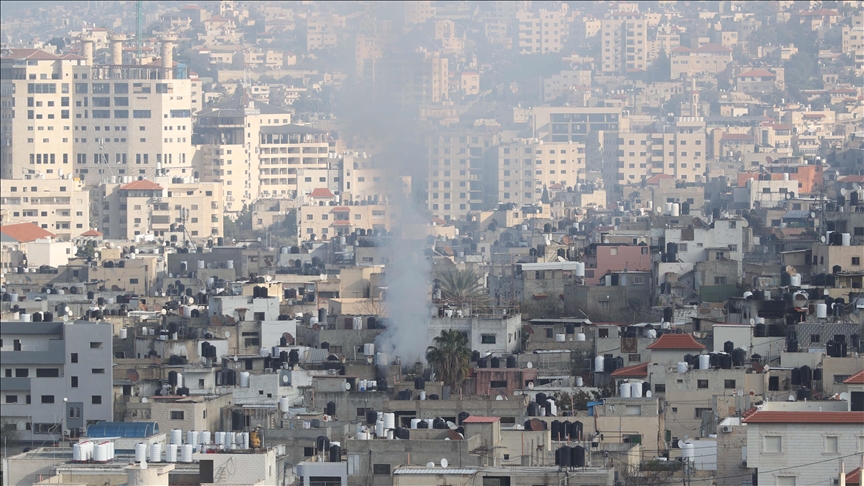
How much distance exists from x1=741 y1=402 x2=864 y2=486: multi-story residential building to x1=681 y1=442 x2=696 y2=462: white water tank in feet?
13.0

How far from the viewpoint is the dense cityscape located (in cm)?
3059

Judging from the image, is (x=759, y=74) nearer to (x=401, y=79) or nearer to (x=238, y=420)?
(x=401, y=79)

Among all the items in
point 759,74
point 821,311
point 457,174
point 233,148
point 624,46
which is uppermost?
point 624,46

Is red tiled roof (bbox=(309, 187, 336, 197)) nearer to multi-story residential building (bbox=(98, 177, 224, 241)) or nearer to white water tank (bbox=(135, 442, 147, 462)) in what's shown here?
multi-story residential building (bbox=(98, 177, 224, 241))

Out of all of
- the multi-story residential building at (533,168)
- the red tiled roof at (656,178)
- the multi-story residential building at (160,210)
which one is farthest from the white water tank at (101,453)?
the red tiled roof at (656,178)

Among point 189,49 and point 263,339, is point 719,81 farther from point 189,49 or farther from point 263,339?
point 263,339

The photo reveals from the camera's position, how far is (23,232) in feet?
303

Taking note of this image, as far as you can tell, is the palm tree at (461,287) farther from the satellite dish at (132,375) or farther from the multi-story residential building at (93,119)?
the multi-story residential building at (93,119)

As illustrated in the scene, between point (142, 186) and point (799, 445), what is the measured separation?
8269cm

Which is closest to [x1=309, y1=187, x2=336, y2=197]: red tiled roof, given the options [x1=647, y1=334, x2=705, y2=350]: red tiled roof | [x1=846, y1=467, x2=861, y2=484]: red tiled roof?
[x1=647, y1=334, x2=705, y2=350]: red tiled roof

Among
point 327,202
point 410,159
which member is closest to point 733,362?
point 410,159

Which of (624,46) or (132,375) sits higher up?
(624,46)

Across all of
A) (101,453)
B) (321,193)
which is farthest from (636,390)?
(321,193)

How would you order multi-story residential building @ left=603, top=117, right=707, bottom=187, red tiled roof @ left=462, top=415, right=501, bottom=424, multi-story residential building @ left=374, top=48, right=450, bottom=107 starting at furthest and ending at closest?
1. multi-story residential building @ left=603, top=117, right=707, bottom=187
2. multi-story residential building @ left=374, top=48, right=450, bottom=107
3. red tiled roof @ left=462, top=415, right=501, bottom=424
